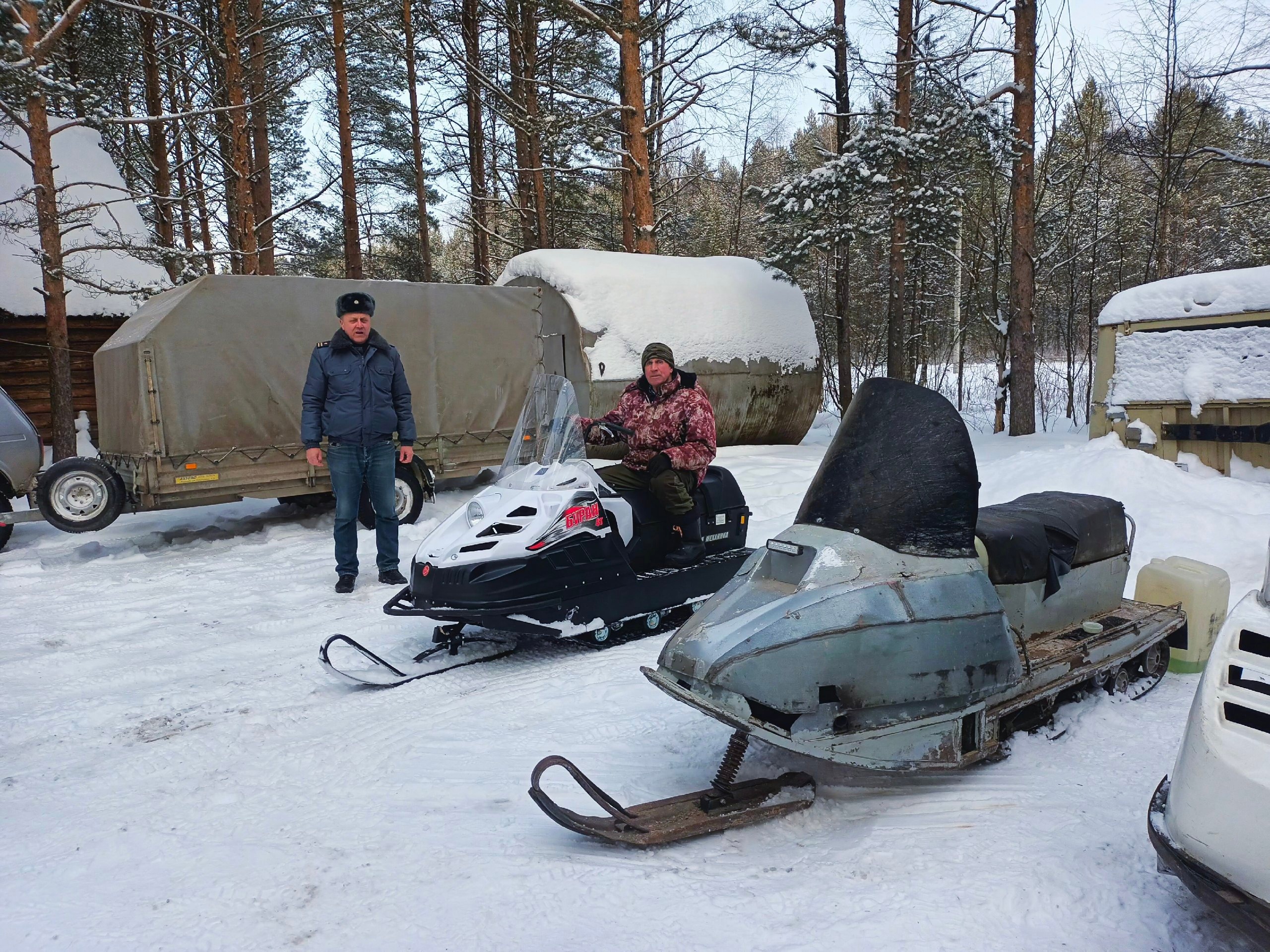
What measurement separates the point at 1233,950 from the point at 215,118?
1749 centimetres

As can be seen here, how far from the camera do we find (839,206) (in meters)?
12.7

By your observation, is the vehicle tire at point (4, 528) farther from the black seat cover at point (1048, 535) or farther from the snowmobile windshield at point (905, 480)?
the black seat cover at point (1048, 535)

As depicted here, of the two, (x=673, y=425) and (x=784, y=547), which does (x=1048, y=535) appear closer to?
(x=784, y=547)

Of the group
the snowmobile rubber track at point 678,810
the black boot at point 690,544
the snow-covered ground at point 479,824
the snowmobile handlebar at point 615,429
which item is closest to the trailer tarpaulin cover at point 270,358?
the snow-covered ground at point 479,824

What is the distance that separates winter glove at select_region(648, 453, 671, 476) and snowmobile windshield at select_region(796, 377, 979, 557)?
5.36 feet

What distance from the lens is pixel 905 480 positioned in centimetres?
270

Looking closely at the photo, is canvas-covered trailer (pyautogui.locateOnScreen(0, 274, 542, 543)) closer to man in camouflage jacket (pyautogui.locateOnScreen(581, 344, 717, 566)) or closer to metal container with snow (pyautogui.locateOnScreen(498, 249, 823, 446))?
metal container with snow (pyautogui.locateOnScreen(498, 249, 823, 446))

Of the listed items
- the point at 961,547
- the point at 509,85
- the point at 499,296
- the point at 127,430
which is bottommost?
the point at 961,547

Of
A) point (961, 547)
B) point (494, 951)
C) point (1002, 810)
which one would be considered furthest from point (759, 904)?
point (961, 547)

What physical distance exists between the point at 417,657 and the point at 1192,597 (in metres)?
3.59

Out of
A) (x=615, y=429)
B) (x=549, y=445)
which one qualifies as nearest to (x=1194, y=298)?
(x=615, y=429)

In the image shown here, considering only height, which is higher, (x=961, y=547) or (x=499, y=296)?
(x=499, y=296)

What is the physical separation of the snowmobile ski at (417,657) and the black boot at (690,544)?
3.14 ft

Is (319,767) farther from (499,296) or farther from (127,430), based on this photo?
(499,296)
